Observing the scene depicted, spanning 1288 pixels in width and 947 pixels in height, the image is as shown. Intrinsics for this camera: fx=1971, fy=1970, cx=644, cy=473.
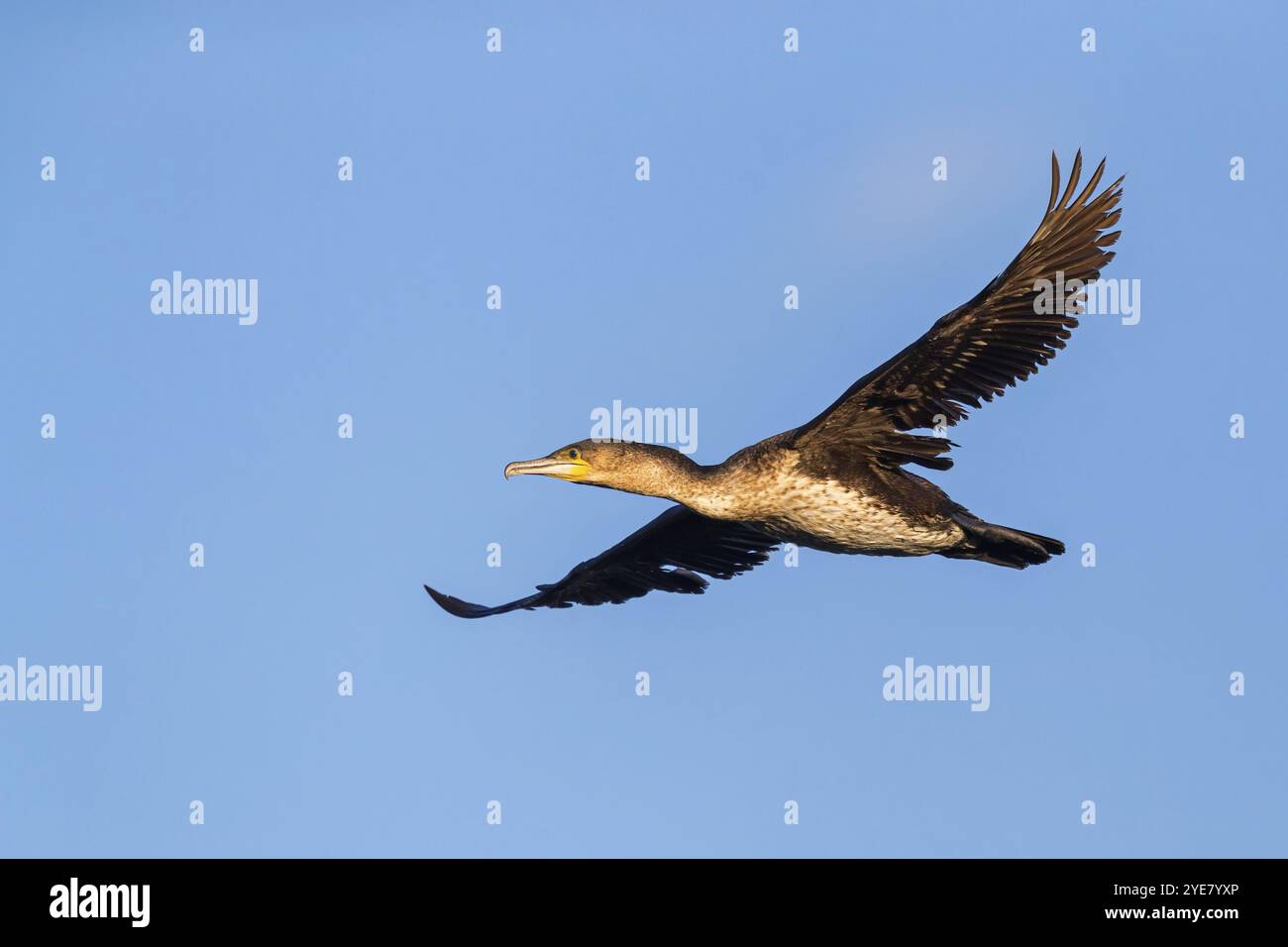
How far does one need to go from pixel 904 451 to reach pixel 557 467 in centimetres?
281

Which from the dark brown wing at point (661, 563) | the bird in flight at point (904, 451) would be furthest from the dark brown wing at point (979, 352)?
the dark brown wing at point (661, 563)

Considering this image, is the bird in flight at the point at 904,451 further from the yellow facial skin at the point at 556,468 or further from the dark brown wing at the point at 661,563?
the dark brown wing at the point at 661,563

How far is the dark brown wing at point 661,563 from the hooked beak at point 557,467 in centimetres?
214

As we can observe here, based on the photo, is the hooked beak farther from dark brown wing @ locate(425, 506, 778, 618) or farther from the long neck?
dark brown wing @ locate(425, 506, 778, 618)

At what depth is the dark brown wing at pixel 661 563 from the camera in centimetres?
1831

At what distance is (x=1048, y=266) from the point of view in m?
15.2

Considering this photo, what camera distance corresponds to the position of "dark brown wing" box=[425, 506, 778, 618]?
60.1ft

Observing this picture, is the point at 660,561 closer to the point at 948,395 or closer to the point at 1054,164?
the point at 948,395

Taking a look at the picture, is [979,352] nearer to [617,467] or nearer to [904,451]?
[904,451]

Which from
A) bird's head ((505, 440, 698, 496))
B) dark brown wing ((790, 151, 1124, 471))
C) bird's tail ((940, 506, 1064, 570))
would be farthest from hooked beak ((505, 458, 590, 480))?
bird's tail ((940, 506, 1064, 570))

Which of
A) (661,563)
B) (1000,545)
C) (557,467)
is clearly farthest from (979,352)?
(661,563)

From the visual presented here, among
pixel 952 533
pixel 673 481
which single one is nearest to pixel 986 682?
pixel 952 533

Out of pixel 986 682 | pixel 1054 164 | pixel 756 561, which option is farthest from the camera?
pixel 986 682
